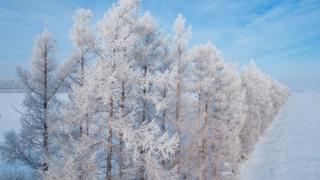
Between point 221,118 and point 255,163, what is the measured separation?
12.8 metres

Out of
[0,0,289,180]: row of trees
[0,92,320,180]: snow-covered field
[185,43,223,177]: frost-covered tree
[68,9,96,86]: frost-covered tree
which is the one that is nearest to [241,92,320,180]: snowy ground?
[0,92,320,180]: snow-covered field

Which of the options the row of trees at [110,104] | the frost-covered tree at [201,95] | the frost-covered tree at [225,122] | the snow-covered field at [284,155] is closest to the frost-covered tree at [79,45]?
the row of trees at [110,104]

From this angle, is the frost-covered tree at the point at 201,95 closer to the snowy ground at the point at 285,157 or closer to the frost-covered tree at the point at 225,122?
the frost-covered tree at the point at 225,122

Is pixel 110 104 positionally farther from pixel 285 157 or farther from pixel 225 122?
pixel 285 157

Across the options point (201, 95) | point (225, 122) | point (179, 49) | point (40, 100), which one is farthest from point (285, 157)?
point (40, 100)

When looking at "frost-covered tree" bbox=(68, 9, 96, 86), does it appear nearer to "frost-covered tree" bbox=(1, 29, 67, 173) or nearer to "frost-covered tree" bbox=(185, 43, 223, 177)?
"frost-covered tree" bbox=(1, 29, 67, 173)

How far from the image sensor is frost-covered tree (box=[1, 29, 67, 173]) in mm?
11991

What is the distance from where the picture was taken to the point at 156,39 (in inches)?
609

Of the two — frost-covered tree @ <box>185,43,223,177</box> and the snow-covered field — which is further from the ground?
frost-covered tree @ <box>185,43,223,177</box>

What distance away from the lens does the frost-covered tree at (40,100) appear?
1199 centimetres

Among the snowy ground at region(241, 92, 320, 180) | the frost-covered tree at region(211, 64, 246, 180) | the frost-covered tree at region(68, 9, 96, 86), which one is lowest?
the snowy ground at region(241, 92, 320, 180)

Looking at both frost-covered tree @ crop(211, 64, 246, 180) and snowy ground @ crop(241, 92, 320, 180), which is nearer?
frost-covered tree @ crop(211, 64, 246, 180)

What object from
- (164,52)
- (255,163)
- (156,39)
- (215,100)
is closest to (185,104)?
(164,52)

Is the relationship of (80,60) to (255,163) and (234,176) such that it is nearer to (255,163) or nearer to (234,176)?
(234,176)
